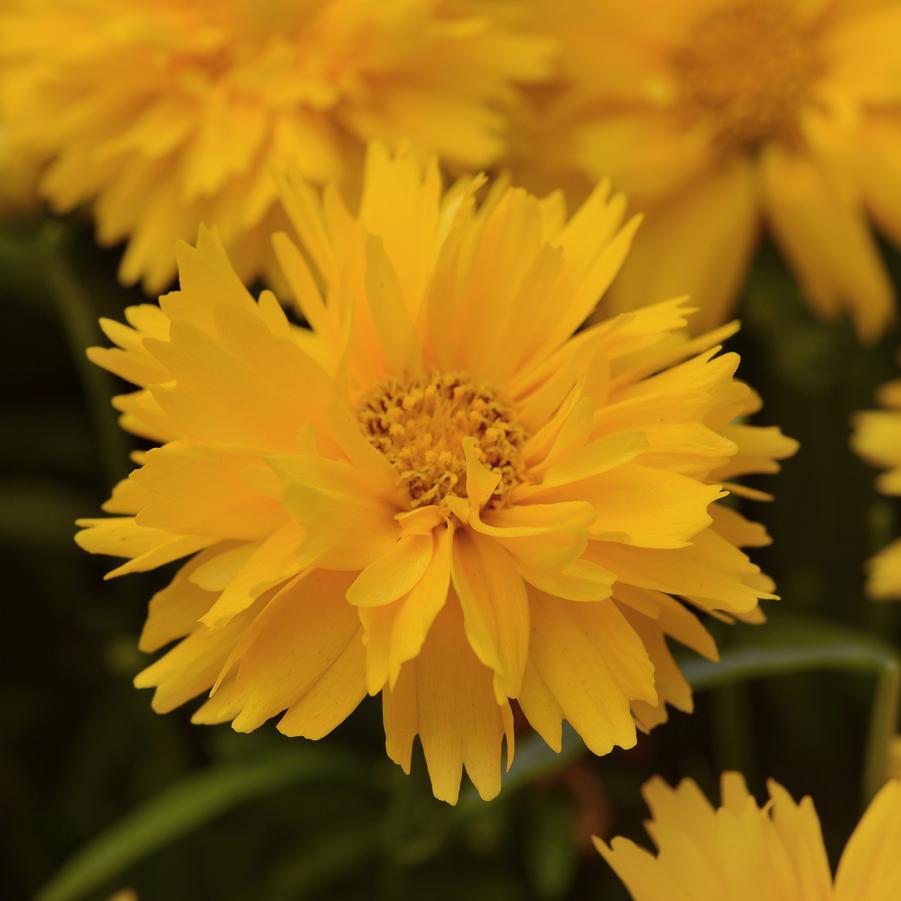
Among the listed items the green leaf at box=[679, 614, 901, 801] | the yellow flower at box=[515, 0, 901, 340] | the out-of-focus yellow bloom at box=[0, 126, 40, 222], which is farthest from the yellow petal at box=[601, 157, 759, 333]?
the out-of-focus yellow bloom at box=[0, 126, 40, 222]

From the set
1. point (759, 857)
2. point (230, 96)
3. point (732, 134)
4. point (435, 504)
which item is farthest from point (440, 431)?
point (732, 134)

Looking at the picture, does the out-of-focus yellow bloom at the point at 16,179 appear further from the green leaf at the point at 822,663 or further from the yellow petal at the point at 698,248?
the green leaf at the point at 822,663

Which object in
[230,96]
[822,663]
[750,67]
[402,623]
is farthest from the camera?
[750,67]

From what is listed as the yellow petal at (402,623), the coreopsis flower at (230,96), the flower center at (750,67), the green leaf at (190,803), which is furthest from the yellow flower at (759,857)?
the flower center at (750,67)

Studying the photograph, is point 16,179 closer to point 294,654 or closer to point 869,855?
point 294,654

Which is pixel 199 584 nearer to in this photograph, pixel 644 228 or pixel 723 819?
pixel 723 819

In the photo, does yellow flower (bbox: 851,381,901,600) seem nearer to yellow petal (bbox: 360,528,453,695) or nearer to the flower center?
the flower center
